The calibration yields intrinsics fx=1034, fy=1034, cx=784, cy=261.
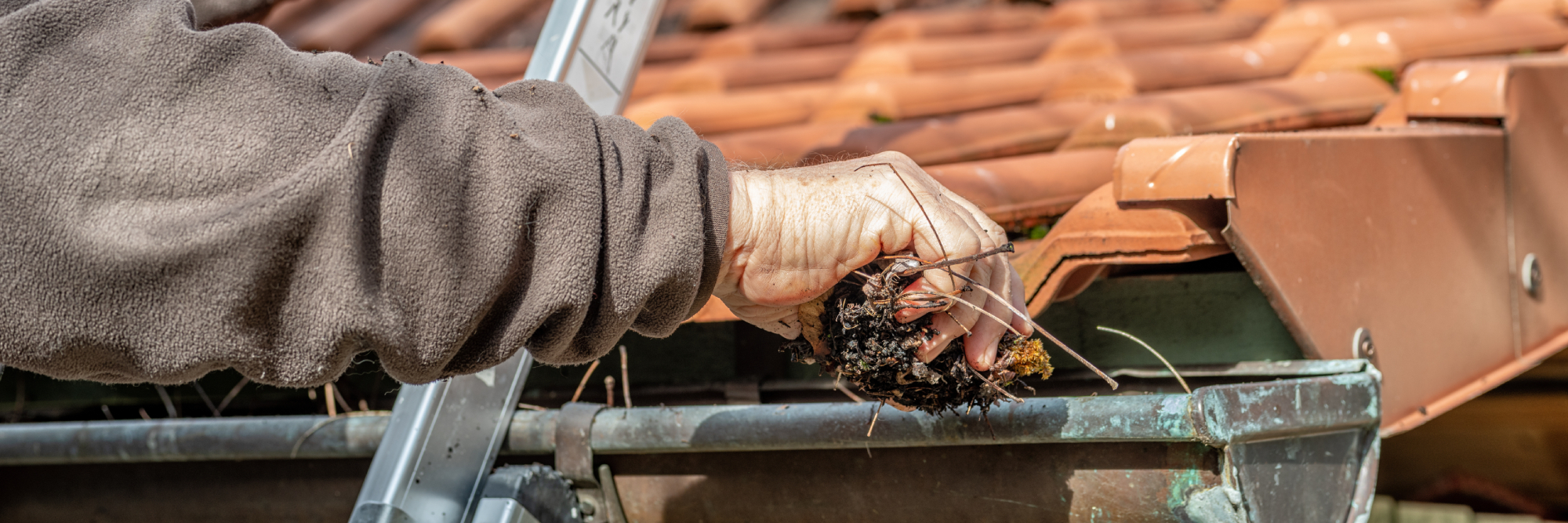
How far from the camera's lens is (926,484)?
4.72ft

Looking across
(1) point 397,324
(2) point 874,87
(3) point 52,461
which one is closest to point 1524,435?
(2) point 874,87

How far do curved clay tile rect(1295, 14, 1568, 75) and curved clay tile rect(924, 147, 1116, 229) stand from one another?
3.17ft

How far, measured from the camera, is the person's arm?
92 cm

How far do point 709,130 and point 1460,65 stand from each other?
1.62 metres

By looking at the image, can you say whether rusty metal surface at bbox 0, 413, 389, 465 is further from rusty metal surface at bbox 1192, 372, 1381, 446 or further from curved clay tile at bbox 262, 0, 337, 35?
curved clay tile at bbox 262, 0, 337, 35

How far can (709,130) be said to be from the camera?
2.62m

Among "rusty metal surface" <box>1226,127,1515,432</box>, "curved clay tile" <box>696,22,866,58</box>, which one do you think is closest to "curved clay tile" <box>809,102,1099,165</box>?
"rusty metal surface" <box>1226,127,1515,432</box>

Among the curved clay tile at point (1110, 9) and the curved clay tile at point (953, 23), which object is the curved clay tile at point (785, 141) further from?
the curved clay tile at point (1110, 9)

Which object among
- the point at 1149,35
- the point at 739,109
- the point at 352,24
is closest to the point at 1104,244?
the point at 739,109

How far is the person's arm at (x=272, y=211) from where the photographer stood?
0.92 m

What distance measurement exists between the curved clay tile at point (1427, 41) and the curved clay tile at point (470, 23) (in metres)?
2.63

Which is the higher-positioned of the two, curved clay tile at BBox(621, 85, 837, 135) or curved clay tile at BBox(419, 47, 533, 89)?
curved clay tile at BBox(419, 47, 533, 89)

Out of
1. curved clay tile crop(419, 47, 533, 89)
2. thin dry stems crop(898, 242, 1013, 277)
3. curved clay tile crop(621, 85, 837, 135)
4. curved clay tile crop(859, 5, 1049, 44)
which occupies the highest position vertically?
thin dry stems crop(898, 242, 1013, 277)

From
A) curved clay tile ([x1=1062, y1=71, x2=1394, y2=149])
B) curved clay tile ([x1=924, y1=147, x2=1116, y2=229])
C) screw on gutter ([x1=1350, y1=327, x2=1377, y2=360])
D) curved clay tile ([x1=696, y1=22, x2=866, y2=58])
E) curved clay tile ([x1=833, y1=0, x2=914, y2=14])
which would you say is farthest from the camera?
curved clay tile ([x1=833, y1=0, x2=914, y2=14])
